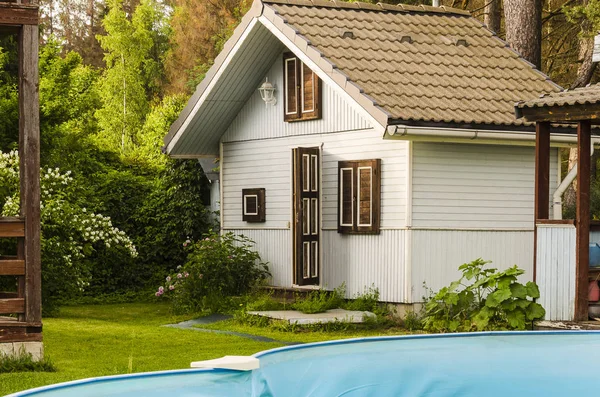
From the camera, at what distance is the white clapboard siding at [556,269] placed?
14.0 m

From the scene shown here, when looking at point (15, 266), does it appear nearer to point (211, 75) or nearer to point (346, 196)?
point (346, 196)

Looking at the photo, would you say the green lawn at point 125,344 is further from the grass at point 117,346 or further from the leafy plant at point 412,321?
the leafy plant at point 412,321

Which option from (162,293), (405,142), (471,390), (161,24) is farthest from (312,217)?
(161,24)

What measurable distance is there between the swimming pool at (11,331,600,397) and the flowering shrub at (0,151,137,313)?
11.7 m

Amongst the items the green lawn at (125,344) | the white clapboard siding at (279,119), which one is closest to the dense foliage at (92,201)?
the green lawn at (125,344)

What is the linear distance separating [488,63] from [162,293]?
7.24m

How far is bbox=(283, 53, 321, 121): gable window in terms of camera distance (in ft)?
61.6

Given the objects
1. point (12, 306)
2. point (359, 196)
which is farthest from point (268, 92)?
point (12, 306)

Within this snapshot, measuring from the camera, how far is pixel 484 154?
1766cm

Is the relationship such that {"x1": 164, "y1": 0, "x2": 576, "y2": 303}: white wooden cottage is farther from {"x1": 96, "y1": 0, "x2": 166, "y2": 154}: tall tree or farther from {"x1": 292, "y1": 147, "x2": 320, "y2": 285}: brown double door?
{"x1": 96, "y1": 0, "x2": 166, "y2": 154}: tall tree

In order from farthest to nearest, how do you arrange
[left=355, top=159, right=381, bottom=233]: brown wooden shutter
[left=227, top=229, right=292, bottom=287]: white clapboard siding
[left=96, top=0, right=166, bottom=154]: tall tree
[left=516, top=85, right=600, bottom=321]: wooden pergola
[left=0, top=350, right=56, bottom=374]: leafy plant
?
[left=96, top=0, right=166, bottom=154]: tall tree, [left=227, top=229, right=292, bottom=287]: white clapboard siding, [left=355, top=159, right=381, bottom=233]: brown wooden shutter, [left=516, top=85, right=600, bottom=321]: wooden pergola, [left=0, top=350, right=56, bottom=374]: leafy plant

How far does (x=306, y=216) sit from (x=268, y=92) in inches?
105

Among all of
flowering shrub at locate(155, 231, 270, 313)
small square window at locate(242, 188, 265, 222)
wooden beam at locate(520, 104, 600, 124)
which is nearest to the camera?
wooden beam at locate(520, 104, 600, 124)

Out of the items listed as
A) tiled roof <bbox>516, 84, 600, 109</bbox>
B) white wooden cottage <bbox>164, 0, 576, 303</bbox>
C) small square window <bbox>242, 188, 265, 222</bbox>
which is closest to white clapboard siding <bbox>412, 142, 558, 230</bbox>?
white wooden cottage <bbox>164, 0, 576, 303</bbox>
